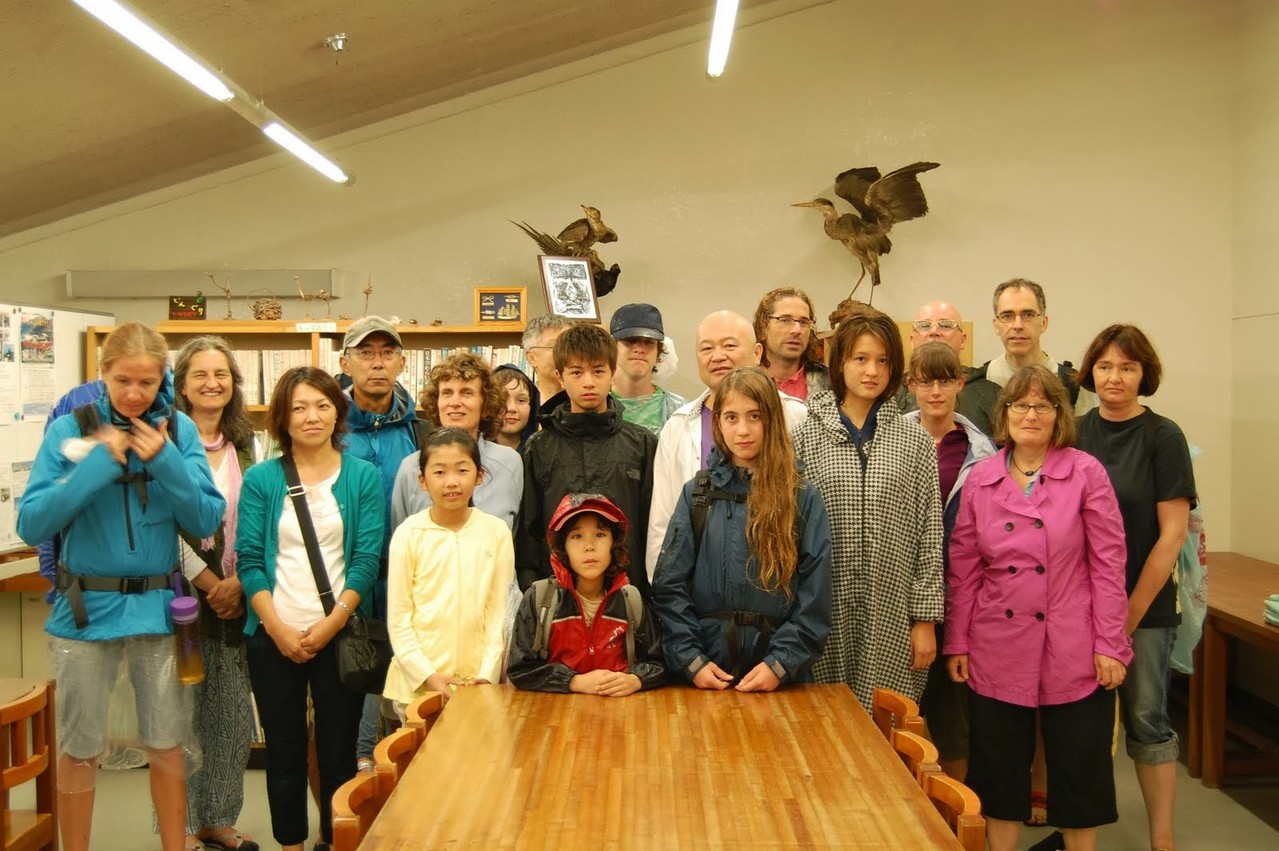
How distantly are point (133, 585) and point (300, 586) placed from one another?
16.6 inches

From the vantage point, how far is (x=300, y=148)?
4.50 m

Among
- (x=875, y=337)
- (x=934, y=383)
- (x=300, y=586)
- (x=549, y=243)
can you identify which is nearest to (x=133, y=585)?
(x=300, y=586)

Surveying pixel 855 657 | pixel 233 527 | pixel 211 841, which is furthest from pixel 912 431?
pixel 211 841

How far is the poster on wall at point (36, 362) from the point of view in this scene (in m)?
4.85

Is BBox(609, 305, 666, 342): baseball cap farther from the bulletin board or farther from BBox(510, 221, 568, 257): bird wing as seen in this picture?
the bulletin board

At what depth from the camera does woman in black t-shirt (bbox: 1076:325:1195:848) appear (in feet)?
9.31

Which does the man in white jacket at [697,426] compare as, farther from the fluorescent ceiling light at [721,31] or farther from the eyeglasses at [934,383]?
the fluorescent ceiling light at [721,31]

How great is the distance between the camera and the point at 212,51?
418 cm

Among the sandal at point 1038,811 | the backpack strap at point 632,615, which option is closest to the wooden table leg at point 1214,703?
the sandal at point 1038,811

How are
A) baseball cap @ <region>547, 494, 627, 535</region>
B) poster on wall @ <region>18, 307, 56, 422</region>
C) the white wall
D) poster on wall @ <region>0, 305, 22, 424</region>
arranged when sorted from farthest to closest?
the white wall → poster on wall @ <region>18, 307, 56, 422</region> → poster on wall @ <region>0, 305, 22, 424</region> → baseball cap @ <region>547, 494, 627, 535</region>

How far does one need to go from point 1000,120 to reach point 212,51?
4.07m

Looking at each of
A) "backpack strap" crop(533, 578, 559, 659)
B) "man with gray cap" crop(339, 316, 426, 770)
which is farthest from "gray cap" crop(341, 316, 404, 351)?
"backpack strap" crop(533, 578, 559, 659)

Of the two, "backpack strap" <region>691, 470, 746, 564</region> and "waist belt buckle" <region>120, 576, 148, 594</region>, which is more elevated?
"backpack strap" <region>691, 470, 746, 564</region>

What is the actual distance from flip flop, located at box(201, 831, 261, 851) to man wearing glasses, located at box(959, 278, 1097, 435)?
2.80 metres
